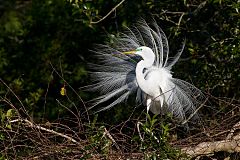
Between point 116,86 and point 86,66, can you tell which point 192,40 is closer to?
point 116,86

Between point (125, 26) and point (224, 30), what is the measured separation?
77cm

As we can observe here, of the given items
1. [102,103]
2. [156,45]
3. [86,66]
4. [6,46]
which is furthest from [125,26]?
[6,46]

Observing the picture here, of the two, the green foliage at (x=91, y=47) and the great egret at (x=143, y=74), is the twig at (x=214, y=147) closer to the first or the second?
the green foliage at (x=91, y=47)

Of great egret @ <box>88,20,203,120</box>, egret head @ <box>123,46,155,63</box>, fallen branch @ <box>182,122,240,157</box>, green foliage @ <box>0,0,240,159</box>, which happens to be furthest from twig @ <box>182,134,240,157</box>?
egret head @ <box>123,46,155,63</box>

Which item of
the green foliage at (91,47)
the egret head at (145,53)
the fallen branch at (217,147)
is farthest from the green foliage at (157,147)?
the egret head at (145,53)

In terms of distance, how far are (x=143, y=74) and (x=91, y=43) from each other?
1.48 metres

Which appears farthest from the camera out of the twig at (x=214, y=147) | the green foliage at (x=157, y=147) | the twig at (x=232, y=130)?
the twig at (x=232, y=130)

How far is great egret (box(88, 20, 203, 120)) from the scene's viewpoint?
4906 millimetres

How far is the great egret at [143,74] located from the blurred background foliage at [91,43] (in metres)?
0.11

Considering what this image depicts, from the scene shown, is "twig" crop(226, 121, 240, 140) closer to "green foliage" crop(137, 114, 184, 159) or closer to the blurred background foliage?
the blurred background foliage

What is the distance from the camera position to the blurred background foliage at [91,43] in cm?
492

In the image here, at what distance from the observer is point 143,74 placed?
197 inches

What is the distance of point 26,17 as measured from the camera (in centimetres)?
676

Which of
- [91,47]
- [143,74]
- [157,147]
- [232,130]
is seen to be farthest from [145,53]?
[91,47]
